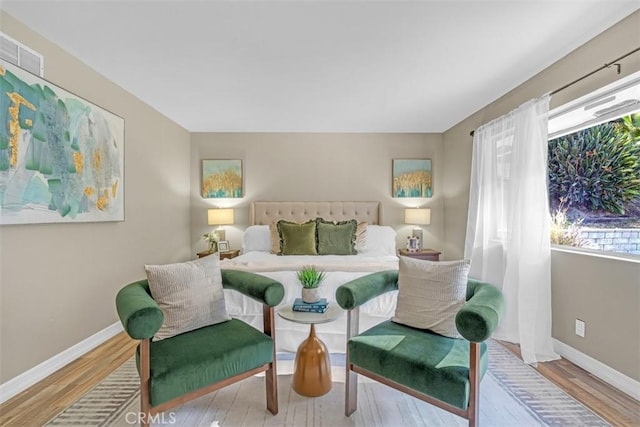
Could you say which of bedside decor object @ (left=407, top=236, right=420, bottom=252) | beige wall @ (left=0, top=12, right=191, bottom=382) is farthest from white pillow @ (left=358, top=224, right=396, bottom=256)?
beige wall @ (left=0, top=12, right=191, bottom=382)

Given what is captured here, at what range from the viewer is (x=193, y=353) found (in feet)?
5.40

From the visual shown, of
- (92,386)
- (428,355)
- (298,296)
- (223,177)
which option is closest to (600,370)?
(428,355)

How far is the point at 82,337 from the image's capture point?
Answer: 2705 millimetres

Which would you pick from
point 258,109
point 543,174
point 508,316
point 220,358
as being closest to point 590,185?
point 543,174

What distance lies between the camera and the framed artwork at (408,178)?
5008mm

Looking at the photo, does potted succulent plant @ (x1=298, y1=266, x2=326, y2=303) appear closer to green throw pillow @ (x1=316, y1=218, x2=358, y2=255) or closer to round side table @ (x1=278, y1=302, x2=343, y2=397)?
round side table @ (x1=278, y1=302, x2=343, y2=397)

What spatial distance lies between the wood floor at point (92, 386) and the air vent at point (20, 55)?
212 cm

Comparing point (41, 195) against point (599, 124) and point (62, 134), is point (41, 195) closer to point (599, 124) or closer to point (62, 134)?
point (62, 134)

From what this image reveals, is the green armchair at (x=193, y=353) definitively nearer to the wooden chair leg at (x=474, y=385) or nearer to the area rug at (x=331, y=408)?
the area rug at (x=331, y=408)

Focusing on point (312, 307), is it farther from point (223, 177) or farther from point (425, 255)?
point (223, 177)

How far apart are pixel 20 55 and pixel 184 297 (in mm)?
1950

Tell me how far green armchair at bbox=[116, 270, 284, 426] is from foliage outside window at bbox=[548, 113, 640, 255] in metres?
2.49

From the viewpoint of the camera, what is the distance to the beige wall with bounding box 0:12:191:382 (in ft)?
7.01

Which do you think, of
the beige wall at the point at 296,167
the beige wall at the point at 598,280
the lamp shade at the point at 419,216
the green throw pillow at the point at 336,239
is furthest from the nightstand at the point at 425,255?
the beige wall at the point at 598,280
